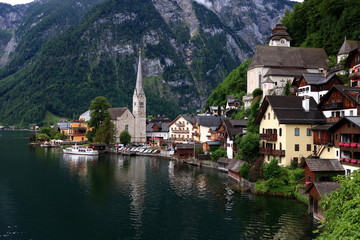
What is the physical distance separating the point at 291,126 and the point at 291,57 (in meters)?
42.4

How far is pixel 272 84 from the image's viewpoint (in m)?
76.8

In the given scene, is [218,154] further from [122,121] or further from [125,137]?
[122,121]

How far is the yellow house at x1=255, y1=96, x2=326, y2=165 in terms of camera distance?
165 feet

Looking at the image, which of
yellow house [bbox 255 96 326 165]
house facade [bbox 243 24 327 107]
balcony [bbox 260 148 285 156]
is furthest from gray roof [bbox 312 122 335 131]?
house facade [bbox 243 24 327 107]

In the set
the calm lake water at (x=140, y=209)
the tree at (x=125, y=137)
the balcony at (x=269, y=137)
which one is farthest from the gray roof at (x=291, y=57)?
the tree at (x=125, y=137)

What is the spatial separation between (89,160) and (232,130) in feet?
130

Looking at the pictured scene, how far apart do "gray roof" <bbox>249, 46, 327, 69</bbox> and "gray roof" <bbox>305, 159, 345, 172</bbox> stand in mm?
46786

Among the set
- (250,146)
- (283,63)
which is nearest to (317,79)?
(250,146)

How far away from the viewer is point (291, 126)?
165 ft

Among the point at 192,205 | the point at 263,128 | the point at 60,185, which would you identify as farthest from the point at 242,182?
the point at 60,185

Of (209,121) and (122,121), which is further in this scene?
(122,121)

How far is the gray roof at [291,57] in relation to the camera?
3374 inches

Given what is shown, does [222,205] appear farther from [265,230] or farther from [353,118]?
[353,118]

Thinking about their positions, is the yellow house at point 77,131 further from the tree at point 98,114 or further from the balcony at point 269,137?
the balcony at point 269,137
